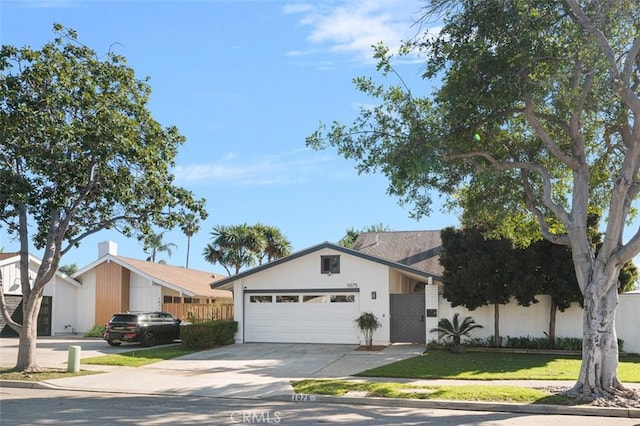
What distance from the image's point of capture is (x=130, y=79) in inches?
712

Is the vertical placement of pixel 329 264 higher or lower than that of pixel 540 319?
higher

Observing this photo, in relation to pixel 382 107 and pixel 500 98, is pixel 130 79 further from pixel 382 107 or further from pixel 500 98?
pixel 500 98

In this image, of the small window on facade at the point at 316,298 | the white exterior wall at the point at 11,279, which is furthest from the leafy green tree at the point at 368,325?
the white exterior wall at the point at 11,279

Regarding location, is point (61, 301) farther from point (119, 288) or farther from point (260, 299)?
point (260, 299)

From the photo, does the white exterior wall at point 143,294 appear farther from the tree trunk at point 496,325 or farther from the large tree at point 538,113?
the large tree at point 538,113

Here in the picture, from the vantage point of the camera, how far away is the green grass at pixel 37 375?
1609 cm

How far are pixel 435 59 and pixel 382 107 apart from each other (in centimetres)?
173

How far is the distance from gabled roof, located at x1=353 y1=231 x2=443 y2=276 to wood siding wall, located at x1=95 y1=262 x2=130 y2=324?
13.1 metres

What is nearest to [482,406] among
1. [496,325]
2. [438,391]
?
[438,391]

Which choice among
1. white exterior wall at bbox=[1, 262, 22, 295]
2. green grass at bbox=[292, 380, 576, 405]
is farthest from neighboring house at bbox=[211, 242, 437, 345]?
white exterior wall at bbox=[1, 262, 22, 295]

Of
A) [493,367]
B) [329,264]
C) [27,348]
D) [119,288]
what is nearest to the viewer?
[27,348]

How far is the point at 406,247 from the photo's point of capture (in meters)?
31.2

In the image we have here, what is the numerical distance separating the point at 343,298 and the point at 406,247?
6739 millimetres

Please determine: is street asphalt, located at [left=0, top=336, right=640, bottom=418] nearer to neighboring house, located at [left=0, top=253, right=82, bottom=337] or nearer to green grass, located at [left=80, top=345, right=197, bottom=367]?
green grass, located at [left=80, top=345, right=197, bottom=367]
